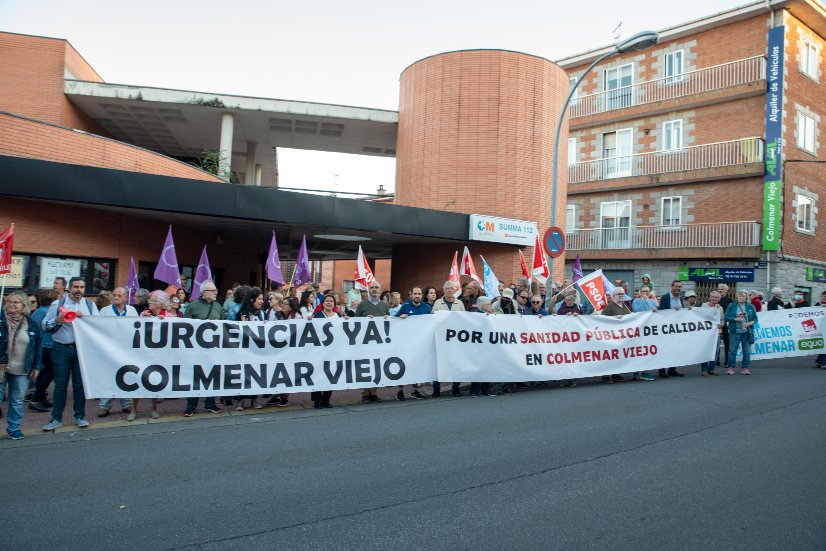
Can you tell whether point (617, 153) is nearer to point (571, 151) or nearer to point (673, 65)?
point (571, 151)

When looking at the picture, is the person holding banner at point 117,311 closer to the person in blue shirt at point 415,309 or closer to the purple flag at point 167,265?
the purple flag at point 167,265

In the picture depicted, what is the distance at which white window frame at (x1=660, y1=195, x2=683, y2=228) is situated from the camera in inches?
1083

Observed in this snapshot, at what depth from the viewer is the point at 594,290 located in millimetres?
11805

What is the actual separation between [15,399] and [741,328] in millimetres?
12654

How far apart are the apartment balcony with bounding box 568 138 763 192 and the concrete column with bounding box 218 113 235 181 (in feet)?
59.0

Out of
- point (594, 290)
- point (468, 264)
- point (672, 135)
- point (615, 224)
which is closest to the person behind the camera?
point (594, 290)

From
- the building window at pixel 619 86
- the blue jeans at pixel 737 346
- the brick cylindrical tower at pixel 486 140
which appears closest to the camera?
the blue jeans at pixel 737 346

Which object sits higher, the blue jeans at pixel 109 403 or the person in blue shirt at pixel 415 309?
the person in blue shirt at pixel 415 309

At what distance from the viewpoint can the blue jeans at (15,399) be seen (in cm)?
666

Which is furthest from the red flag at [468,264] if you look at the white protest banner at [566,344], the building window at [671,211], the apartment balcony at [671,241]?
the building window at [671,211]

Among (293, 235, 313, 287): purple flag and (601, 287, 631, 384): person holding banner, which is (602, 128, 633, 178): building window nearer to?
(601, 287, 631, 384): person holding banner

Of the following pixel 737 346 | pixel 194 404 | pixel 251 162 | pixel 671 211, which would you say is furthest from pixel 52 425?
pixel 671 211

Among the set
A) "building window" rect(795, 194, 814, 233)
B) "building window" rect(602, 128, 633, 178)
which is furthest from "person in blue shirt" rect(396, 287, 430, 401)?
"building window" rect(602, 128, 633, 178)

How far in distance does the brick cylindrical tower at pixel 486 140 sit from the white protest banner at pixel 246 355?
1000 cm
